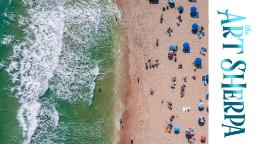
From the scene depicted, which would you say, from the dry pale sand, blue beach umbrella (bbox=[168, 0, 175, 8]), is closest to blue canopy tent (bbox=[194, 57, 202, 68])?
the dry pale sand

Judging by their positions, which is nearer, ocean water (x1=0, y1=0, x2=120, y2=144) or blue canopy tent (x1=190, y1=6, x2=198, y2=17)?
ocean water (x1=0, y1=0, x2=120, y2=144)

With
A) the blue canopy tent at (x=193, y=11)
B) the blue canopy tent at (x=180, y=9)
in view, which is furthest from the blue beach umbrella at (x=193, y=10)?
the blue canopy tent at (x=180, y=9)

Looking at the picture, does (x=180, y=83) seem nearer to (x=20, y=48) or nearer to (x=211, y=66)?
(x=211, y=66)

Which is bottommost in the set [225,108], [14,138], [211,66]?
[14,138]

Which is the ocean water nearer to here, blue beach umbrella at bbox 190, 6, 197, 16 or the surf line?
blue beach umbrella at bbox 190, 6, 197, 16

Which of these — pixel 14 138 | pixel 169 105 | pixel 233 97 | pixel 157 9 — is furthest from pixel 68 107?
pixel 233 97

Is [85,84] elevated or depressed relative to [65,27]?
depressed

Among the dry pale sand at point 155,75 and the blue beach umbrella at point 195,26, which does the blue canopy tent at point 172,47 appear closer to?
the dry pale sand at point 155,75
